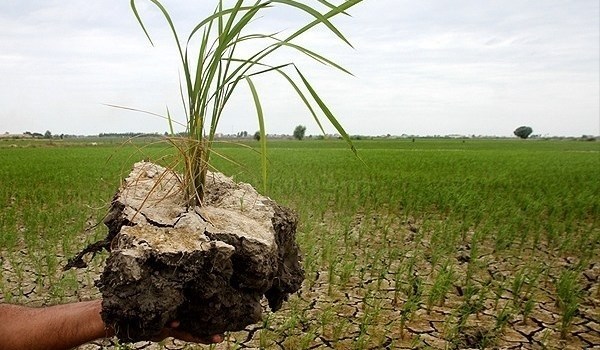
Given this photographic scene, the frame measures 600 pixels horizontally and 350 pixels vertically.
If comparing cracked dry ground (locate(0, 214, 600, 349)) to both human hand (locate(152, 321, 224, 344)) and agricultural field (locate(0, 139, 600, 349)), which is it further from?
human hand (locate(152, 321, 224, 344))

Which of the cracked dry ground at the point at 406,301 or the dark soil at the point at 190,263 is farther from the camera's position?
the cracked dry ground at the point at 406,301

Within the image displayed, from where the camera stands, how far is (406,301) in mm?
3166

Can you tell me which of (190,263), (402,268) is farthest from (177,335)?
(402,268)

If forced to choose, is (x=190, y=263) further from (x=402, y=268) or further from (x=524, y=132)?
(x=524, y=132)

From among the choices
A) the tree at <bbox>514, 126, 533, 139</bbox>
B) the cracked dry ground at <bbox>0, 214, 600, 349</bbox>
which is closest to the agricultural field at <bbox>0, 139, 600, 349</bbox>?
the cracked dry ground at <bbox>0, 214, 600, 349</bbox>

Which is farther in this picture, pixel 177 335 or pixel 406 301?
pixel 406 301

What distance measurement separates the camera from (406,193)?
22.5ft

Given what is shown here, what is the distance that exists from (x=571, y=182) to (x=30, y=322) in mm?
10198

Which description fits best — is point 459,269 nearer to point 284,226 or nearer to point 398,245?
point 398,245

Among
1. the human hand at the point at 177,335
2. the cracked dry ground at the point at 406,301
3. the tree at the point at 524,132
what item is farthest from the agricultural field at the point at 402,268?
the tree at the point at 524,132

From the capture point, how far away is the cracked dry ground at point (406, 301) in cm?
264

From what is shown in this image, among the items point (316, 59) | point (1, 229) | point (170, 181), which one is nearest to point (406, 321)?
point (170, 181)

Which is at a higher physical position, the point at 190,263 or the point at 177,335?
the point at 190,263

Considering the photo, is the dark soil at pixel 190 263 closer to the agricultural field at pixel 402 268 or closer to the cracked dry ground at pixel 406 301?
the agricultural field at pixel 402 268
